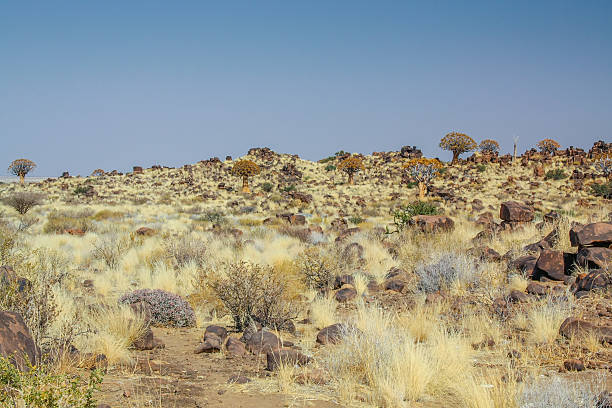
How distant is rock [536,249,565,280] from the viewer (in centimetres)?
962

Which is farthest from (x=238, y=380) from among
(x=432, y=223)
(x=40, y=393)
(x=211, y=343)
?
(x=432, y=223)

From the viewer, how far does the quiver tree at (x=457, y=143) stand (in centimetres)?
5594

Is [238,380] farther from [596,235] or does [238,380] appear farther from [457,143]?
[457,143]

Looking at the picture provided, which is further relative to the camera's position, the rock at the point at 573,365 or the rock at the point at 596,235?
the rock at the point at 596,235

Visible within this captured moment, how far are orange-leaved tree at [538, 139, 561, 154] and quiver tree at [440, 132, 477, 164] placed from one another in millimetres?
8206

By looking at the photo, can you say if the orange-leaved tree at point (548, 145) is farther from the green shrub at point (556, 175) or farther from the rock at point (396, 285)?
the rock at point (396, 285)

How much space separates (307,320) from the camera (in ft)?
26.4

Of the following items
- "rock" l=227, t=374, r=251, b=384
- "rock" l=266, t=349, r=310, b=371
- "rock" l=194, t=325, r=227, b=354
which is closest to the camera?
"rock" l=227, t=374, r=251, b=384

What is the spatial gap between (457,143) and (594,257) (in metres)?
48.8

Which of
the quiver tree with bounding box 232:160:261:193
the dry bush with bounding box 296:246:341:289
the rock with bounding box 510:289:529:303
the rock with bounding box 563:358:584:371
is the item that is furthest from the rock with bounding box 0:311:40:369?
the quiver tree with bounding box 232:160:261:193

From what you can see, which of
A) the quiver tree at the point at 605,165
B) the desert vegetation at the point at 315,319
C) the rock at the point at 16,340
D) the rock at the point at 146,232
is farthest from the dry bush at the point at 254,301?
the quiver tree at the point at 605,165

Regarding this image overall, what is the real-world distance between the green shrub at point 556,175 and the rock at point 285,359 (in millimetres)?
43558

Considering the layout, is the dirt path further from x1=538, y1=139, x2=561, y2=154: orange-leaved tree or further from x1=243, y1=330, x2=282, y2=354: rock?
x1=538, y1=139, x2=561, y2=154: orange-leaved tree

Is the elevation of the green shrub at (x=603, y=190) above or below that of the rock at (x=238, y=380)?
above
